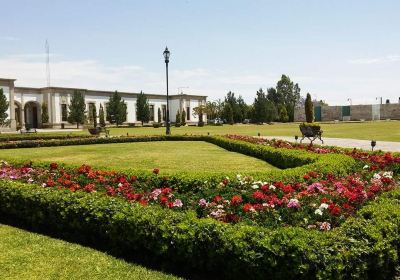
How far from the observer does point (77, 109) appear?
176ft

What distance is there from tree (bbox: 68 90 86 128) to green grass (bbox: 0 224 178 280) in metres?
50.0

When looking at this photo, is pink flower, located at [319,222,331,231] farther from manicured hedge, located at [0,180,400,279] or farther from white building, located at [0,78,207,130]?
white building, located at [0,78,207,130]

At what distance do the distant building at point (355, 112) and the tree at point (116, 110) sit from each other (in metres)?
39.1

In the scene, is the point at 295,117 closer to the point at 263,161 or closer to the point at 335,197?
the point at 263,161

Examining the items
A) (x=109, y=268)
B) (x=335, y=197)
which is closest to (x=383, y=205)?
(x=335, y=197)

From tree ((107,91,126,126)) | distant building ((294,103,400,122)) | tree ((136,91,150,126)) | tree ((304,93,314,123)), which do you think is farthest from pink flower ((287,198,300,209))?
distant building ((294,103,400,122))

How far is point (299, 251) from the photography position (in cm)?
370

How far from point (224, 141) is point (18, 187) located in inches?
574

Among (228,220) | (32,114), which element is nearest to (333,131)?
(228,220)

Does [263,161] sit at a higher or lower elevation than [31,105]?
lower

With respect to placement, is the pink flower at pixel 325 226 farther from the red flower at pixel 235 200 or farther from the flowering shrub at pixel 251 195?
the red flower at pixel 235 200

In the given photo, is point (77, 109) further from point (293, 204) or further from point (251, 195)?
point (293, 204)

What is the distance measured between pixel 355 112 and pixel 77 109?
56802mm

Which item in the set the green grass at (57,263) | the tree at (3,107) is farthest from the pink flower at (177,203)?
the tree at (3,107)
